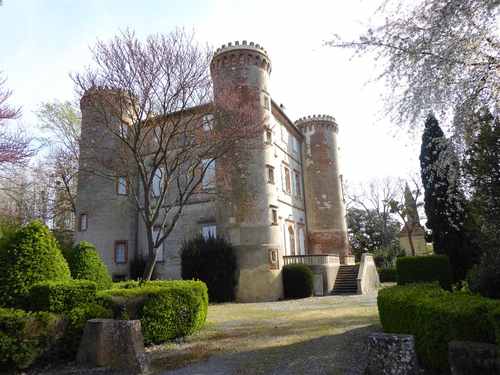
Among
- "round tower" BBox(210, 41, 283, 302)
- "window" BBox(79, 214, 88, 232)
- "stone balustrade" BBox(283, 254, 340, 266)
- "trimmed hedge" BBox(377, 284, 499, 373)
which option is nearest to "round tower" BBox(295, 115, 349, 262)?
"stone balustrade" BBox(283, 254, 340, 266)

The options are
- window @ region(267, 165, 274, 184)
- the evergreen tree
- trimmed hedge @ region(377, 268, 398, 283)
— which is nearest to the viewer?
the evergreen tree

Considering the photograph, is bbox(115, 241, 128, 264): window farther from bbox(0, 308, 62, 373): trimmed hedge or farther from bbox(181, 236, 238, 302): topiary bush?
bbox(0, 308, 62, 373): trimmed hedge

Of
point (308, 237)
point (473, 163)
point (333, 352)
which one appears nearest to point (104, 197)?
point (308, 237)

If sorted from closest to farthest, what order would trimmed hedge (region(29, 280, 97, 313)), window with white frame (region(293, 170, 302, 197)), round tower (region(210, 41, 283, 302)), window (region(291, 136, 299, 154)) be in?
trimmed hedge (region(29, 280, 97, 313))
round tower (region(210, 41, 283, 302))
window with white frame (region(293, 170, 302, 197))
window (region(291, 136, 299, 154))

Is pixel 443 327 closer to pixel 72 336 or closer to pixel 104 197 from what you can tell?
pixel 72 336

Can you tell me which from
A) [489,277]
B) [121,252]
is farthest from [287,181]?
[489,277]

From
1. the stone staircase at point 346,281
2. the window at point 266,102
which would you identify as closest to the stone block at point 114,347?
the window at point 266,102

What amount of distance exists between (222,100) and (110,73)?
167 inches

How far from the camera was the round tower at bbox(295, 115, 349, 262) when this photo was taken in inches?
1088

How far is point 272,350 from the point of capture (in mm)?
7715

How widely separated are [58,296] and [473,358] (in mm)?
7275

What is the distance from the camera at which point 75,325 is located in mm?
7508

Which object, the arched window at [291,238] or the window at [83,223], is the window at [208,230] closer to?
the arched window at [291,238]

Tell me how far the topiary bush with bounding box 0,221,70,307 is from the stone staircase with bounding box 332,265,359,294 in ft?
55.7
